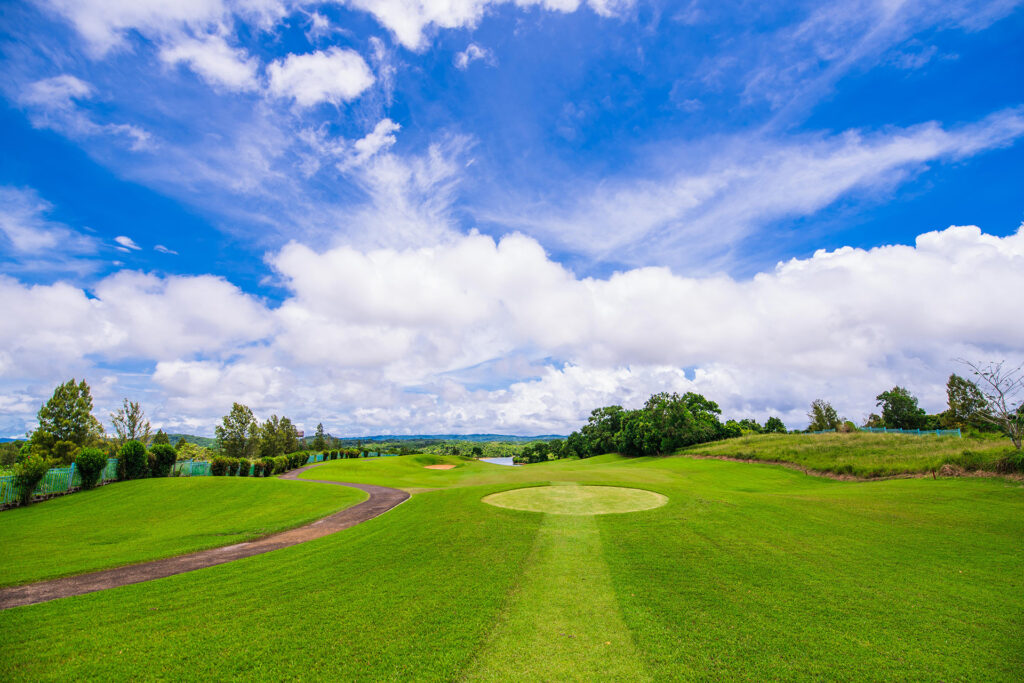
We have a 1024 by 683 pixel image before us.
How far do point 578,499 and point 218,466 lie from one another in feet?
95.7

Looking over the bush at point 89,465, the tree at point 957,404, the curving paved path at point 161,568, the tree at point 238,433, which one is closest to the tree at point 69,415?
the tree at point 238,433

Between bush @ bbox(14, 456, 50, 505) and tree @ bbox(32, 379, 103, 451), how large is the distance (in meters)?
39.1

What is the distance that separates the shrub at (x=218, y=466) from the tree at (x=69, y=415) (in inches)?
1212

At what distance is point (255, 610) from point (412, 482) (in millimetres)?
25354

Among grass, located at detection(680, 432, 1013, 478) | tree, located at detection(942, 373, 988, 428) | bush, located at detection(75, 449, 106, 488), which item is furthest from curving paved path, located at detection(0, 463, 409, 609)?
tree, located at detection(942, 373, 988, 428)

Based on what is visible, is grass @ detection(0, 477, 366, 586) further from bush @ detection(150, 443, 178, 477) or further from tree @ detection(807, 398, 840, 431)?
tree @ detection(807, 398, 840, 431)

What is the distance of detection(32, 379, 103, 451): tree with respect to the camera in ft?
157

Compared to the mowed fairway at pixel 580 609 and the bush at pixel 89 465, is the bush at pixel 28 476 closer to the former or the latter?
the bush at pixel 89 465

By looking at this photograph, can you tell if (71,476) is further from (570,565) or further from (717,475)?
(717,475)

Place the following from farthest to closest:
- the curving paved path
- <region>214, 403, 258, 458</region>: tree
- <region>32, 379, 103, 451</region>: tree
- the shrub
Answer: <region>214, 403, 258, 458</region>: tree, <region>32, 379, 103, 451</region>: tree, the shrub, the curving paved path

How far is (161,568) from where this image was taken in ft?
35.8

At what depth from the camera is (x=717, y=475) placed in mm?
31219

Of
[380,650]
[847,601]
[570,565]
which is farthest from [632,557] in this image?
[380,650]

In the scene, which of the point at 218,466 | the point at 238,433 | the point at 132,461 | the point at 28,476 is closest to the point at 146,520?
the point at 28,476
